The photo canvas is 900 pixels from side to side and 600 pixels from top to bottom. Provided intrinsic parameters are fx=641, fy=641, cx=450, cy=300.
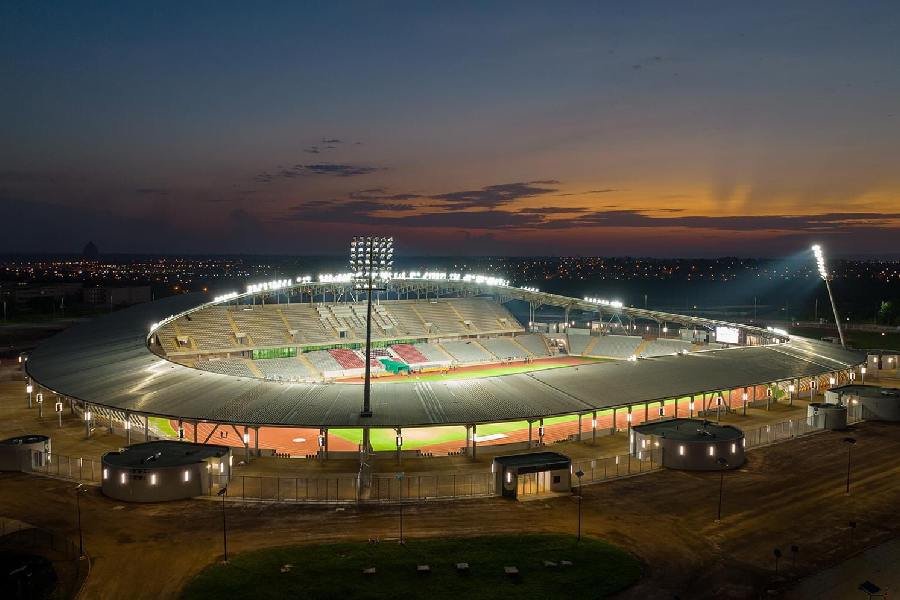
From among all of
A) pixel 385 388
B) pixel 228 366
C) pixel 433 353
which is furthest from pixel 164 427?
pixel 433 353

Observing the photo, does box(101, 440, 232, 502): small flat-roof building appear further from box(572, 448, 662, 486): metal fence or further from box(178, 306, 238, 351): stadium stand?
box(178, 306, 238, 351): stadium stand

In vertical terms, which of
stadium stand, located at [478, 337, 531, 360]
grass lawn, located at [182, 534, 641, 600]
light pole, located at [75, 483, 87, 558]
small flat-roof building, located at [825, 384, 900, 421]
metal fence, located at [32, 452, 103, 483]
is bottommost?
grass lawn, located at [182, 534, 641, 600]

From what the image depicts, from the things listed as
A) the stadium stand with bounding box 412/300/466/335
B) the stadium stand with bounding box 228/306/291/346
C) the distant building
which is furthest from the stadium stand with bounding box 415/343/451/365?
the distant building

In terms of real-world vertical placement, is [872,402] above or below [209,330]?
below

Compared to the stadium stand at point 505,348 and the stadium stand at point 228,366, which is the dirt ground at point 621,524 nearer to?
the stadium stand at point 228,366

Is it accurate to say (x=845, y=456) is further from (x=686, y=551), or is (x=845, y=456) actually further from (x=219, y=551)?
(x=219, y=551)

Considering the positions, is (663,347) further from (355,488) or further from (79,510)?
(79,510)
